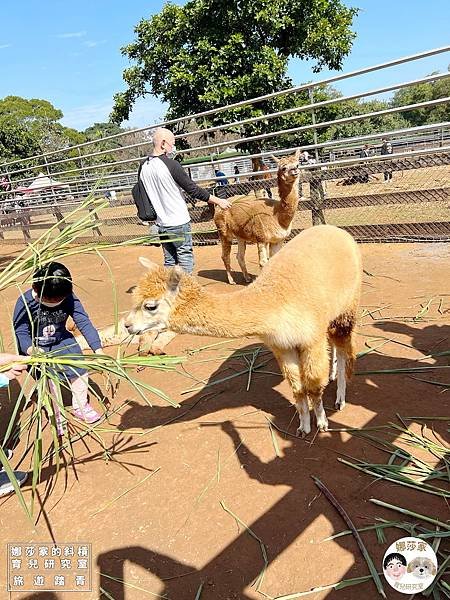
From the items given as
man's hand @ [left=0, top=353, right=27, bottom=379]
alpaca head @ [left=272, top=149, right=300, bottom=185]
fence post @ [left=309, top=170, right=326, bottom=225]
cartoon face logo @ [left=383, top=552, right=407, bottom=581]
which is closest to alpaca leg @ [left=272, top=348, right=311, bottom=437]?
cartoon face logo @ [left=383, top=552, right=407, bottom=581]

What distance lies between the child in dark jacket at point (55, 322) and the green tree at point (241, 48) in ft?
34.5

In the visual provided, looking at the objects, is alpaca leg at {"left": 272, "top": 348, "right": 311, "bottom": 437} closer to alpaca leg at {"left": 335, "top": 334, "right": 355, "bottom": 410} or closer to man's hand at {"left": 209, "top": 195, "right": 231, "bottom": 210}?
alpaca leg at {"left": 335, "top": 334, "right": 355, "bottom": 410}

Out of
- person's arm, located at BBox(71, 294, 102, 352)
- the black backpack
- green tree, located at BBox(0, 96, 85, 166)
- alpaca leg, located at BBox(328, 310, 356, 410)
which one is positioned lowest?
alpaca leg, located at BBox(328, 310, 356, 410)

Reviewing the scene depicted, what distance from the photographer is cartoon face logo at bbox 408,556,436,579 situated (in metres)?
1.90

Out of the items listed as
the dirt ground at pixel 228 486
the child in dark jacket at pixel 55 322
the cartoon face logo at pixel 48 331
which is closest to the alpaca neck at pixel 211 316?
the dirt ground at pixel 228 486

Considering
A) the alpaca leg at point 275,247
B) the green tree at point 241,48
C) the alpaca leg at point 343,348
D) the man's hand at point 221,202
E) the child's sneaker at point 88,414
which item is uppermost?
the green tree at point 241,48

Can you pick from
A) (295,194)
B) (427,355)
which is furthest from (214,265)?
(427,355)

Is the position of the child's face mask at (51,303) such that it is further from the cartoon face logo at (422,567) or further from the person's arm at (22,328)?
the cartoon face logo at (422,567)

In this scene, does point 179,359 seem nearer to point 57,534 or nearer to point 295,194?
point 57,534

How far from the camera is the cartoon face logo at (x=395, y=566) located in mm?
1923

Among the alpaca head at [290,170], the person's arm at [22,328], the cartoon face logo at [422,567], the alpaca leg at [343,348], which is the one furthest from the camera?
the alpaca head at [290,170]

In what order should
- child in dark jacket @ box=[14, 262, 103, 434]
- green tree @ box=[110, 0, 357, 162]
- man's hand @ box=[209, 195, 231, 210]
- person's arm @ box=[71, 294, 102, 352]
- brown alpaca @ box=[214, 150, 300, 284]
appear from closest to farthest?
child in dark jacket @ box=[14, 262, 103, 434]
person's arm @ box=[71, 294, 102, 352]
man's hand @ box=[209, 195, 231, 210]
brown alpaca @ box=[214, 150, 300, 284]
green tree @ box=[110, 0, 357, 162]

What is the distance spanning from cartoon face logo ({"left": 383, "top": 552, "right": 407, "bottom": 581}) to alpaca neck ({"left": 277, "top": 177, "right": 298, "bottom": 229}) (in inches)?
197

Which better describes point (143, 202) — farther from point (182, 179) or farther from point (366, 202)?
point (366, 202)
